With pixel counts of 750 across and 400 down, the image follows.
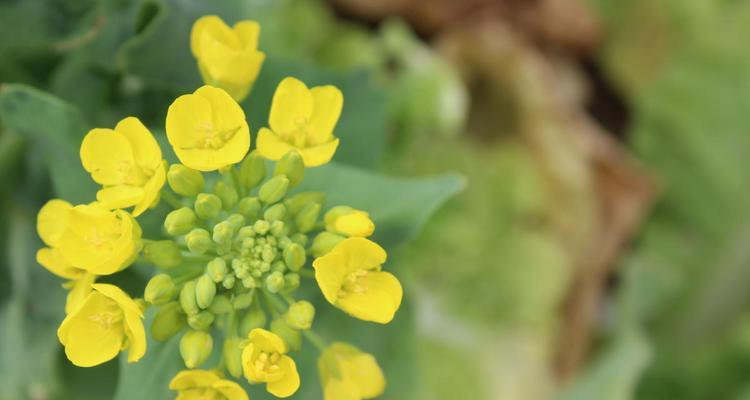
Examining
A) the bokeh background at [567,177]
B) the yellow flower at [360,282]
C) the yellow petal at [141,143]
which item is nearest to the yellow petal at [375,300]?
the yellow flower at [360,282]

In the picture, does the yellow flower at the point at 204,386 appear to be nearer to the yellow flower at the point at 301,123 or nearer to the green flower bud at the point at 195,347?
the green flower bud at the point at 195,347

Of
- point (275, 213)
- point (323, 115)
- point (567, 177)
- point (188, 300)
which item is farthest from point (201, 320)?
point (567, 177)

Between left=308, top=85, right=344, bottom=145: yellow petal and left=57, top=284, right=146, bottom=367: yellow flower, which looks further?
left=308, top=85, right=344, bottom=145: yellow petal

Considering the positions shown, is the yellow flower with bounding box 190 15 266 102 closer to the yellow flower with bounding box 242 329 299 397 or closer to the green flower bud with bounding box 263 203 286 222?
the green flower bud with bounding box 263 203 286 222

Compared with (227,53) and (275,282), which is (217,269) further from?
(227,53)

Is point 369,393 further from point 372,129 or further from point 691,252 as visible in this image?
point 691,252

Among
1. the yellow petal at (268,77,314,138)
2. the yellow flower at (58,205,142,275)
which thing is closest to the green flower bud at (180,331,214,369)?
the yellow flower at (58,205,142,275)
